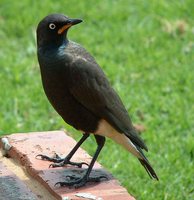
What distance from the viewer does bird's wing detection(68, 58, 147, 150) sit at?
4.93 m

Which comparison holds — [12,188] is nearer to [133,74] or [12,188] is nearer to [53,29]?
[53,29]

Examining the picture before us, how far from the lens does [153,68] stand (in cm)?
851

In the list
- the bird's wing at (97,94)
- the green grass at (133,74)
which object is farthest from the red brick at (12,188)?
the green grass at (133,74)

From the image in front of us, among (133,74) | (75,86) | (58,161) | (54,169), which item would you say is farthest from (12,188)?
(133,74)

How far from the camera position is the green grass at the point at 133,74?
254 inches

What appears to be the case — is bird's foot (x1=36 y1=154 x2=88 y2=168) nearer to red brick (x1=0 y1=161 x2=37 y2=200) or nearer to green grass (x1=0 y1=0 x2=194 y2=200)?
A: red brick (x1=0 y1=161 x2=37 y2=200)

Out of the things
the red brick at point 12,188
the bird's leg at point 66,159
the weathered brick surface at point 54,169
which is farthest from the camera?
the bird's leg at point 66,159

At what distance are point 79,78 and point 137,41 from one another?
420cm

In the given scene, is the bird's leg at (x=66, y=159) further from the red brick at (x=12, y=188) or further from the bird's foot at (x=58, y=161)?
the red brick at (x=12, y=188)

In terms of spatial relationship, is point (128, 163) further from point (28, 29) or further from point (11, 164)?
point (28, 29)

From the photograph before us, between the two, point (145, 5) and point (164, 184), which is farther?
point (145, 5)

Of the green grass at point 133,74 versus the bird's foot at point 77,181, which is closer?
the bird's foot at point 77,181

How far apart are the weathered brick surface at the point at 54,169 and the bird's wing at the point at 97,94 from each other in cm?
40

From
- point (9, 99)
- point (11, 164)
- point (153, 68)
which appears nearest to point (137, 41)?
point (153, 68)
